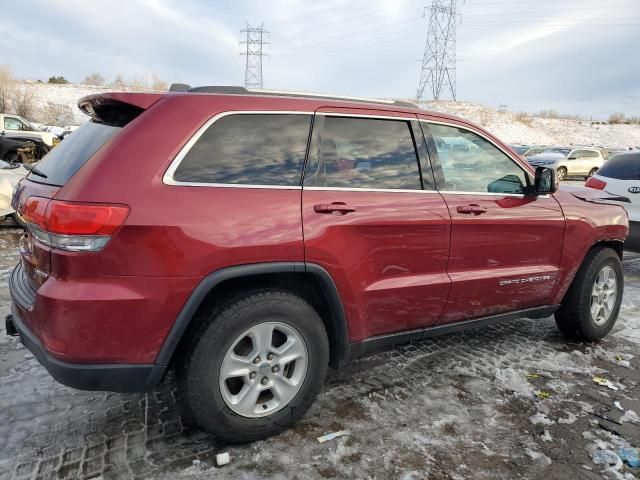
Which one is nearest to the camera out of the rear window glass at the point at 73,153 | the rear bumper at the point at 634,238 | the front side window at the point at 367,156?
the rear window glass at the point at 73,153

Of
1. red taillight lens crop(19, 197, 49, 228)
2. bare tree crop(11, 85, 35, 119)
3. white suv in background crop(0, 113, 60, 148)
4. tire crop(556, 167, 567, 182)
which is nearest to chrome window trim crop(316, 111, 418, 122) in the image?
red taillight lens crop(19, 197, 49, 228)

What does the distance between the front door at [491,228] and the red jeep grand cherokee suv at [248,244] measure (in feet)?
0.06

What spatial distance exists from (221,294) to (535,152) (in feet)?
85.3

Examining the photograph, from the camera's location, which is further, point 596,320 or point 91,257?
point 596,320

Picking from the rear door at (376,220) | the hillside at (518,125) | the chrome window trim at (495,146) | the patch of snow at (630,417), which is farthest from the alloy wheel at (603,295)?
the hillside at (518,125)

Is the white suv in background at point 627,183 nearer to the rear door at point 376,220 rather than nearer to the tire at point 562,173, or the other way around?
the rear door at point 376,220

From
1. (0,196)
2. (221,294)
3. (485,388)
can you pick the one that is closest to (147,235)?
(221,294)

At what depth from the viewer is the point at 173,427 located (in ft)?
9.02

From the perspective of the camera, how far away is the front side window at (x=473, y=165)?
3.29 m

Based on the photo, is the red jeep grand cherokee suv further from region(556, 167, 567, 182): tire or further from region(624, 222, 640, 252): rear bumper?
region(556, 167, 567, 182): tire

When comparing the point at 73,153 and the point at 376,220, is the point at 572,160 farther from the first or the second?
the point at 73,153

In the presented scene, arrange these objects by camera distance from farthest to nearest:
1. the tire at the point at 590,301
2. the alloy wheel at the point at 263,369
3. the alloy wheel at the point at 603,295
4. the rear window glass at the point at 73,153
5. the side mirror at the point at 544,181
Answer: the alloy wheel at the point at 603,295, the tire at the point at 590,301, the side mirror at the point at 544,181, the alloy wheel at the point at 263,369, the rear window glass at the point at 73,153

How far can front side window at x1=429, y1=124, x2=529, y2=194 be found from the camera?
3.29 metres

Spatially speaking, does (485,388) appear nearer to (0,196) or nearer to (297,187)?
(297,187)
